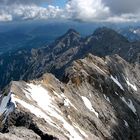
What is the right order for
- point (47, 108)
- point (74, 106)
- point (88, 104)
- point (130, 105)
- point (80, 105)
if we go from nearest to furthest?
point (47, 108)
point (74, 106)
point (80, 105)
point (88, 104)
point (130, 105)

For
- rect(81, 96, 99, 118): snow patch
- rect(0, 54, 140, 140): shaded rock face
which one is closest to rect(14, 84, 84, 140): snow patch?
rect(0, 54, 140, 140): shaded rock face

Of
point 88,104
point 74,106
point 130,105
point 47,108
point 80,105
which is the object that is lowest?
point 130,105

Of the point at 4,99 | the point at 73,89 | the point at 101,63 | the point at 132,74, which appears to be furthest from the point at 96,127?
the point at 132,74

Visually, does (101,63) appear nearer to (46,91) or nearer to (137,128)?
(137,128)

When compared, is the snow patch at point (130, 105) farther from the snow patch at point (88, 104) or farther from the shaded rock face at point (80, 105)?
the snow patch at point (88, 104)

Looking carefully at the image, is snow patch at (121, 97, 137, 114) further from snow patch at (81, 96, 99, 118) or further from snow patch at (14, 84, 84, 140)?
snow patch at (14, 84, 84, 140)

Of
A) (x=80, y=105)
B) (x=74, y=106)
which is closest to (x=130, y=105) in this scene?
(x=80, y=105)

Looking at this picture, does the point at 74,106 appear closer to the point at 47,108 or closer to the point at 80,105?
the point at 80,105

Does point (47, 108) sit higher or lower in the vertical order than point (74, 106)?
higher
